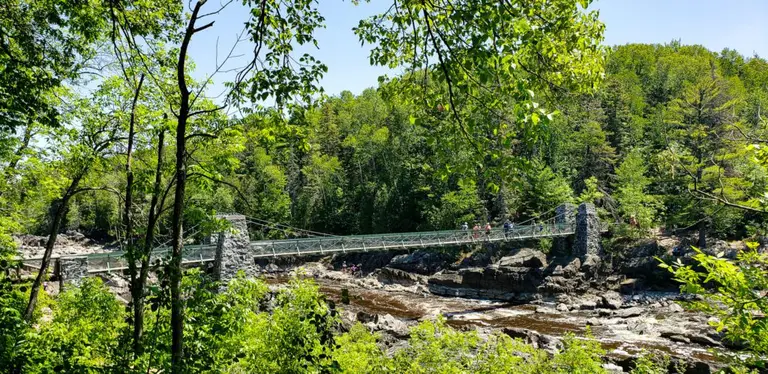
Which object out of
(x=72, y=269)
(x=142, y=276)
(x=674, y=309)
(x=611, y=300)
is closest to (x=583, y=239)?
(x=611, y=300)

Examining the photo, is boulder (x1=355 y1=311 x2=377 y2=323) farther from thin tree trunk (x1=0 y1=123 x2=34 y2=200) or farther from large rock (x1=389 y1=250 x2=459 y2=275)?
large rock (x1=389 y1=250 x2=459 y2=275)

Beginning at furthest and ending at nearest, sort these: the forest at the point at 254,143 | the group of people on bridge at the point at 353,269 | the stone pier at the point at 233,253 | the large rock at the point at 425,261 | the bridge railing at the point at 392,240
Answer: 1. the group of people on bridge at the point at 353,269
2. the large rock at the point at 425,261
3. the bridge railing at the point at 392,240
4. the stone pier at the point at 233,253
5. the forest at the point at 254,143

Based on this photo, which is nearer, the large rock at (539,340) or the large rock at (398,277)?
the large rock at (539,340)

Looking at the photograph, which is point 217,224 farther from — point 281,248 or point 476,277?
point 476,277

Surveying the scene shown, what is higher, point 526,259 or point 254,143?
point 254,143

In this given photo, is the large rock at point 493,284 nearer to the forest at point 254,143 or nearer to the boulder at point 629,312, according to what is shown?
the boulder at point 629,312

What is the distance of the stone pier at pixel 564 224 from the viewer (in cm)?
2105

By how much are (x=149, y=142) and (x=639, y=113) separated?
4138 cm

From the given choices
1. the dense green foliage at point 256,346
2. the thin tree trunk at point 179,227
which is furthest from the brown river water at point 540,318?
the thin tree trunk at point 179,227

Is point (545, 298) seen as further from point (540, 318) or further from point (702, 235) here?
point (702, 235)

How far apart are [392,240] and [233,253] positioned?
8.47m

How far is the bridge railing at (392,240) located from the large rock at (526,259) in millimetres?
762

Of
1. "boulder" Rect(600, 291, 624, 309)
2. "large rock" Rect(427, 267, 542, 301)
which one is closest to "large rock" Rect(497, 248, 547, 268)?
"large rock" Rect(427, 267, 542, 301)

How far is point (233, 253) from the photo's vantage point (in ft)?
41.2
